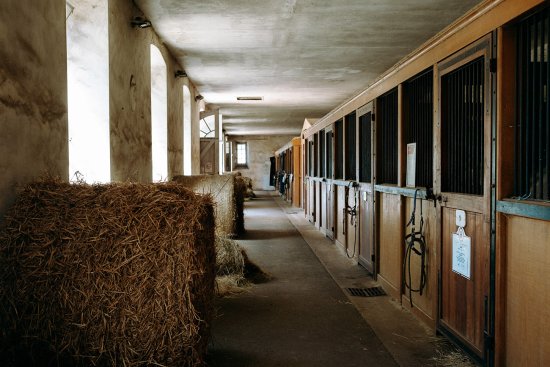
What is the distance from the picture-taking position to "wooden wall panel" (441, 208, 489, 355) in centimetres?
Answer: 270

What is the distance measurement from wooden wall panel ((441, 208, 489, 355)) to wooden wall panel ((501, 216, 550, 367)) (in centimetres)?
21

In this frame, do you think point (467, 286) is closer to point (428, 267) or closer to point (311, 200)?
point (428, 267)

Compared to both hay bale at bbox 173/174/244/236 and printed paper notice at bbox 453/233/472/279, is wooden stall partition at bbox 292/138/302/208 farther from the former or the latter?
printed paper notice at bbox 453/233/472/279

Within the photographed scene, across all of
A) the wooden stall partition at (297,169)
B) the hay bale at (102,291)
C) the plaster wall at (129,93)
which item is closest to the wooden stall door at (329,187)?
the plaster wall at (129,93)

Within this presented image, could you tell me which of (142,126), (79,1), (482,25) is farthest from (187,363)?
(142,126)

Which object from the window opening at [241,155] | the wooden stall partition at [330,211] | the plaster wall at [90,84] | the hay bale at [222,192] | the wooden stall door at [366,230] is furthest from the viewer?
the window opening at [241,155]

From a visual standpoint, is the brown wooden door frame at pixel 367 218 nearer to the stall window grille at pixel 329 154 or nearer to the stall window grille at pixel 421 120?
the stall window grille at pixel 421 120

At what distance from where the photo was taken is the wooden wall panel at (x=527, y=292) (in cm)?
212

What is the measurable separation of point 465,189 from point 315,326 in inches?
62.4

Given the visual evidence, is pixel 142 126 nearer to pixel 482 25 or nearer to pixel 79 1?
pixel 79 1

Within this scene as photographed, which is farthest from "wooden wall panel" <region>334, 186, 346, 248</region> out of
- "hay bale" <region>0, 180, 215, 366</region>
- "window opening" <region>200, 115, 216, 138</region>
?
"window opening" <region>200, 115, 216, 138</region>

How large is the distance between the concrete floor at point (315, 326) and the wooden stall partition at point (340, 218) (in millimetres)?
1007

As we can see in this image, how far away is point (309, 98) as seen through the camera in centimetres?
1284

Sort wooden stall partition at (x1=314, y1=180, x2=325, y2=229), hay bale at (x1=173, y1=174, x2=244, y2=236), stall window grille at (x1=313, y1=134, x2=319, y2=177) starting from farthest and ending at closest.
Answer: stall window grille at (x1=313, y1=134, x2=319, y2=177) < wooden stall partition at (x1=314, y1=180, x2=325, y2=229) < hay bale at (x1=173, y1=174, x2=244, y2=236)
